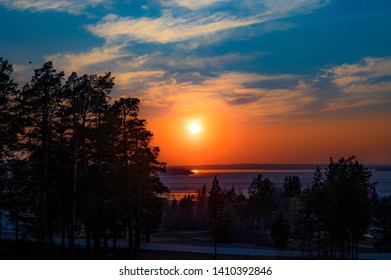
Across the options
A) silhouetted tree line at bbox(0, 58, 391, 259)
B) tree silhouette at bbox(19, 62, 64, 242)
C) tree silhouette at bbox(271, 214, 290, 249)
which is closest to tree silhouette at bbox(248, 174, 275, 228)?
tree silhouette at bbox(271, 214, 290, 249)

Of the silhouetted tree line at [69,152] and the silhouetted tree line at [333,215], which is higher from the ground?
the silhouetted tree line at [69,152]

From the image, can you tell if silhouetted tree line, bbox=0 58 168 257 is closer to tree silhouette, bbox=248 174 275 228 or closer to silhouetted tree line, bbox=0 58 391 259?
silhouetted tree line, bbox=0 58 391 259

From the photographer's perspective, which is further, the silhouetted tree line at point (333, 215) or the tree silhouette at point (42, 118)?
the silhouetted tree line at point (333, 215)

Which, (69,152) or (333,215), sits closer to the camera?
(69,152)

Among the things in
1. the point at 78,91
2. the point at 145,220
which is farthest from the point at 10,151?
the point at 145,220

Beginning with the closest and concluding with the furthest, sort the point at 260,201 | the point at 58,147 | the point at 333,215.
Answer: the point at 58,147
the point at 333,215
the point at 260,201

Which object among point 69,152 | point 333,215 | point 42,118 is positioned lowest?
point 333,215

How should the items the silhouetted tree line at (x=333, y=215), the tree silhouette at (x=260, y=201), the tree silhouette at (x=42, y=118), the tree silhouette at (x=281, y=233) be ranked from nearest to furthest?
the tree silhouette at (x=42, y=118), the silhouetted tree line at (x=333, y=215), the tree silhouette at (x=281, y=233), the tree silhouette at (x=260, y=201)

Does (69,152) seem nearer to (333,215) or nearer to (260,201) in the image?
(333,215)

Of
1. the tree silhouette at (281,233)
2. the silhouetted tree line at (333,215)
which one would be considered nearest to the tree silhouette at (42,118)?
the silhouetted tree line at (333,215)

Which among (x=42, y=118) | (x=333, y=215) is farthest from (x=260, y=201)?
(x=42, y=118)

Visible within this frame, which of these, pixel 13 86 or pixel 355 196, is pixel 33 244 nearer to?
pixel 13 86

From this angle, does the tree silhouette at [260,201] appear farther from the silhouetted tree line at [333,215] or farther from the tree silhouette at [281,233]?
the tree silhouette at [281,233]
